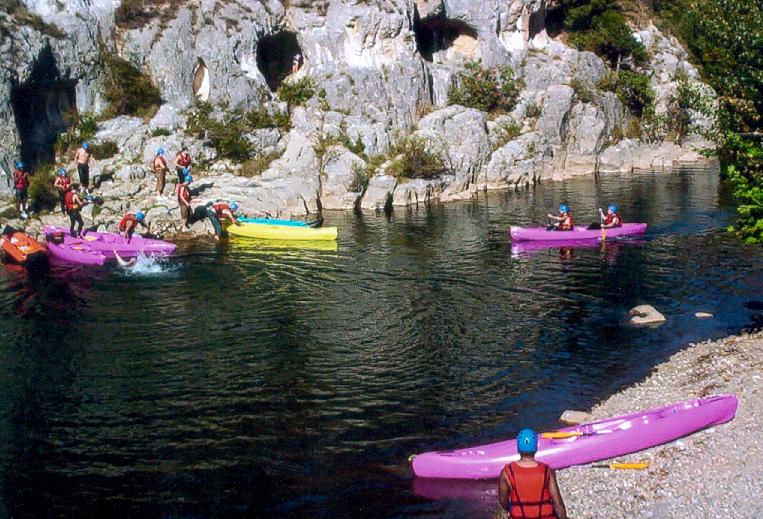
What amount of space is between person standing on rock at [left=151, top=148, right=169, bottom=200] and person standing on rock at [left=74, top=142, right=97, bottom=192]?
274 cm

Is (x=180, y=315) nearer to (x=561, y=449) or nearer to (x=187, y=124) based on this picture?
(x=561, y=449)

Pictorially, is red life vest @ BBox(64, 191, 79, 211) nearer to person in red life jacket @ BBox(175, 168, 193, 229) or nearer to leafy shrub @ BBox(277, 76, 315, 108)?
person in red life jacket @ BBox(175, 168, 193, 229)

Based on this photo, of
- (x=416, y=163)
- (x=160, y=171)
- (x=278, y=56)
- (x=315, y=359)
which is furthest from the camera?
(x=278, y=56)

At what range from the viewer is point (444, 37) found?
165ft

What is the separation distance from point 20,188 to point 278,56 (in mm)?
19743

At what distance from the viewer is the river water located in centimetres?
1180

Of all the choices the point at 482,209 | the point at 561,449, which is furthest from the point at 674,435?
the point at 482,209

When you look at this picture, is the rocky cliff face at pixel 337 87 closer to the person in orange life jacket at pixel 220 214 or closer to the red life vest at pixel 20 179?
the red life vest at pixel 20 179

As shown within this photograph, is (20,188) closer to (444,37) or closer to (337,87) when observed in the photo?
(337,87)

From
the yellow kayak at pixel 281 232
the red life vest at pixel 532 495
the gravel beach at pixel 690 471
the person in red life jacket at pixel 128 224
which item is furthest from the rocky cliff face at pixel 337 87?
the red life vest at pixel 532 495

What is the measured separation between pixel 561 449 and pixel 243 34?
116 feet

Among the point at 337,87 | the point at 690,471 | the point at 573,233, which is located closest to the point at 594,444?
the point at 690,471

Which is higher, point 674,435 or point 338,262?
point 338,262

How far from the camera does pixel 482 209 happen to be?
118 ft
